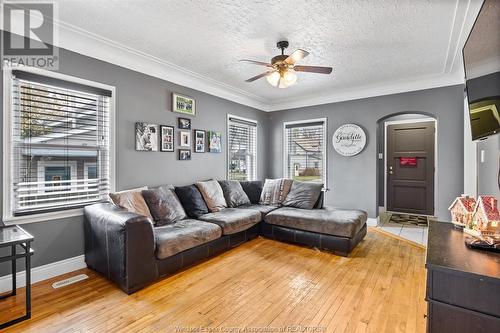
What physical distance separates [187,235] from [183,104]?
7.10 feet

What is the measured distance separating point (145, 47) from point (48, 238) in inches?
94.7

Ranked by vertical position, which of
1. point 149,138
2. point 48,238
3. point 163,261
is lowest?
point 163,261

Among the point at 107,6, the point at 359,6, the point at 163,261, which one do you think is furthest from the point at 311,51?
the point at 163,261

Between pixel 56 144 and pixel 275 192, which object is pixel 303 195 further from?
pixel 56 144

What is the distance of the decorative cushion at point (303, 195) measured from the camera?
13.4ft

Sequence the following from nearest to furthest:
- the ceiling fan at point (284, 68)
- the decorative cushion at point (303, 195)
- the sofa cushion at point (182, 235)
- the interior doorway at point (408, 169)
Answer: the sofa cushion at point (182, 235)
the ceiling fan at point (284, 68)
the decorative cushion at point (303, 195)
the interior doorway at point (408, 169)

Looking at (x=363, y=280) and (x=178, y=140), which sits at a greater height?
(x=178, y=140)

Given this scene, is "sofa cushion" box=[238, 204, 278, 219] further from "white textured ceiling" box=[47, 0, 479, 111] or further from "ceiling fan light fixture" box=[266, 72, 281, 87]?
"white textured ceiling" box=[47, 0, 479, 111]

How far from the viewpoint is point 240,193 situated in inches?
173

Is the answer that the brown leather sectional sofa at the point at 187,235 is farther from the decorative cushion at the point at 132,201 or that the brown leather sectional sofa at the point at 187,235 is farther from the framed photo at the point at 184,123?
the framed photo at the point at 184,123

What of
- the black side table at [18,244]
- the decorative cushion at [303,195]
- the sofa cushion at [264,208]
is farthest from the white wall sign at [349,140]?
the black side table at [18,244]

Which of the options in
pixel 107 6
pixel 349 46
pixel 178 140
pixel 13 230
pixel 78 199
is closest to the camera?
pixel 13 230

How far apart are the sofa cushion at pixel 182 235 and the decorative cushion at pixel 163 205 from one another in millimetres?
102

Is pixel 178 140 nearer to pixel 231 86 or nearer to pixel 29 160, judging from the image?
pixel 231 86
